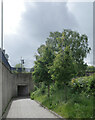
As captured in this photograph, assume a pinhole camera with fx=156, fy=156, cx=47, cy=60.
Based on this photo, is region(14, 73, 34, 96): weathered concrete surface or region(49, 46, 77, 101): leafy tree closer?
region(49, 46, 77, 101): leafy tree

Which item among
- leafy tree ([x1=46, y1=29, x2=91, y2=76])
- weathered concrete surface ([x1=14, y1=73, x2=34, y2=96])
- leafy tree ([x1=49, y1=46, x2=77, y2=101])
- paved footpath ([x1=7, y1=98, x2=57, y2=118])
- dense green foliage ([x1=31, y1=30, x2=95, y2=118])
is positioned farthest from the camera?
weathered concrete surface ([x1=14, y1=73, x2=34, y2=96])

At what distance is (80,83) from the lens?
11289 millimetres

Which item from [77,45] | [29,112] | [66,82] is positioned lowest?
[29,112]

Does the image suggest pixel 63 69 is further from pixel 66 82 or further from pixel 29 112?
pixel 29 112

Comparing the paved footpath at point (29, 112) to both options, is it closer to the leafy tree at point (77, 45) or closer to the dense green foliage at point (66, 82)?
the dense green foliage at point (66, 82)

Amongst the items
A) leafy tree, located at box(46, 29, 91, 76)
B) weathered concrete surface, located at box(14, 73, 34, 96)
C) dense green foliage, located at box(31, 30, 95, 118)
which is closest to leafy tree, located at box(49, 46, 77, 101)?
dense green foliage, located at box(31, 30, 95, 118)

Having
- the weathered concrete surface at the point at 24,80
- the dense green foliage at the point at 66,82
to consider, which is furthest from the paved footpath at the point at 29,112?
the weathered concrete surface at the point at 24,80

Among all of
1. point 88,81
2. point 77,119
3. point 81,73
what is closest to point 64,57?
point 88,81

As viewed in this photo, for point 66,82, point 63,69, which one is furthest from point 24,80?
point 63,69

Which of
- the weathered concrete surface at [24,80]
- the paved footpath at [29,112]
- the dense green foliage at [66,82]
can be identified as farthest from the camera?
the weathered concrete surface at [24,80]

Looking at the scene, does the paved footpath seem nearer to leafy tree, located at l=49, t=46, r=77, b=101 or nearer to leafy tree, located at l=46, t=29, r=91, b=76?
leafy tree, located at l=49, t=46, r=77, b=101

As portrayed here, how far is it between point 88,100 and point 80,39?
50.9 feet

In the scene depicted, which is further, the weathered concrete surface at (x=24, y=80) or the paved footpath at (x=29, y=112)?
the weathered concrete surface at (x=24, y=80)

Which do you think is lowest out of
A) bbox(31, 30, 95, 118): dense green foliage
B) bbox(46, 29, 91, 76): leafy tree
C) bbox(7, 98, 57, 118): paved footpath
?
bbox(7, 98, 57, 118): paved footpath
